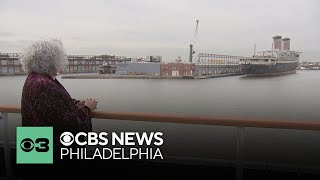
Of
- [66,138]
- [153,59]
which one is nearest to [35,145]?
[66,138]

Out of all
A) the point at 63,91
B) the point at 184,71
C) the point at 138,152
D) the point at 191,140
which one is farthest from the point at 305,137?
the point at 184,71

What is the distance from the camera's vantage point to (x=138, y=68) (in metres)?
35.4

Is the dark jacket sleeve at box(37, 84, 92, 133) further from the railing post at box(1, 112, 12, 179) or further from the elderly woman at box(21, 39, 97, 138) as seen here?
the railing post at box(1, 112, 12, 179)

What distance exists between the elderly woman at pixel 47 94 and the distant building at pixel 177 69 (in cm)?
3509

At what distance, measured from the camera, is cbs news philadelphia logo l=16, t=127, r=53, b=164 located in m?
1.12

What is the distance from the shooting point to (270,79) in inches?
1576

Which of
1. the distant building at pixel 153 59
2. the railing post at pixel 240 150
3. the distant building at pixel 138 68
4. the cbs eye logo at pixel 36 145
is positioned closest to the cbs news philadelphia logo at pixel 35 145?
the cbs eye logo at pixel 36 145

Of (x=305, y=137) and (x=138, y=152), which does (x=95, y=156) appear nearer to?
(x=138, y=152)

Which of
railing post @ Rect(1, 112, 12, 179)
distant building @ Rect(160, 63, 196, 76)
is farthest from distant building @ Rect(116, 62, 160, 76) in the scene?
railing post @ Rect(1, 112, 12, 179)

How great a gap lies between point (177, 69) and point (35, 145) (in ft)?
120

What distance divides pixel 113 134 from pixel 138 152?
0.26 meters

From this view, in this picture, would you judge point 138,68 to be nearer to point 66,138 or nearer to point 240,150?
point 240,150

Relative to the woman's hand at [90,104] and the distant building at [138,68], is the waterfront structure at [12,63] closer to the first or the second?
the woman's hand at [90,104]

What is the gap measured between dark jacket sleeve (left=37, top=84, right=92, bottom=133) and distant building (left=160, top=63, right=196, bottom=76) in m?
35.1
